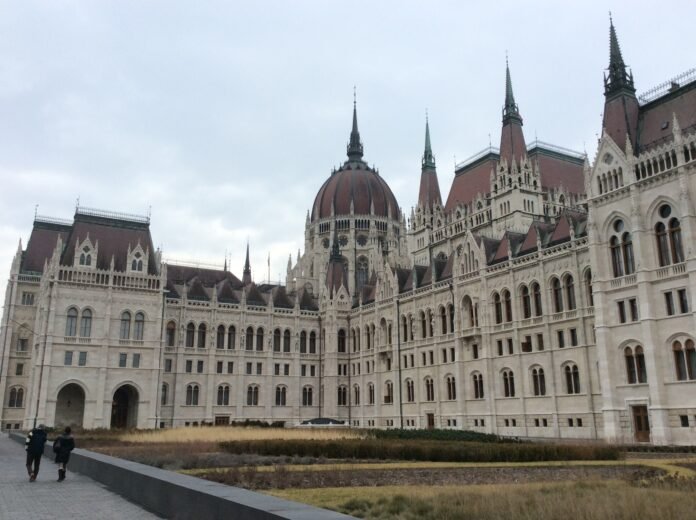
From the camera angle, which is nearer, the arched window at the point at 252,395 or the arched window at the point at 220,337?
the arched window at the point at 220,337

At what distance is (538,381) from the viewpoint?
49875 millimetres

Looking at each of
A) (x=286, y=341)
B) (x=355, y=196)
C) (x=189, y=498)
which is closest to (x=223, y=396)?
(x=286, y=341)

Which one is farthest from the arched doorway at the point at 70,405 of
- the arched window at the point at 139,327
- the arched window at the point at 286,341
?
the arched window at the point at 286,341

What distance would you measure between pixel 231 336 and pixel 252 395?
7.09m

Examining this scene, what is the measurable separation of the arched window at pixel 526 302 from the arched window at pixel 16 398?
183 feet

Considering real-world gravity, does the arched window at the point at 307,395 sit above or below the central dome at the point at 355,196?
below

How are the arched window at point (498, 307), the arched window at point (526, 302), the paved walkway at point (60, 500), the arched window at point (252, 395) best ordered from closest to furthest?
the paved walkway at point (60, 500) → the arched window at point (526, 302) → the arched window at point (498, 307) → the arched window at point (252, 395)

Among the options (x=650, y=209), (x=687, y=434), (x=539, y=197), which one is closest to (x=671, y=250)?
(x=650, y=209)

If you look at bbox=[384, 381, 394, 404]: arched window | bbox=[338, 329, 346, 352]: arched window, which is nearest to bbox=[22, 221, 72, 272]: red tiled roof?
bbox=[338, 329, 346, 352]: arched window

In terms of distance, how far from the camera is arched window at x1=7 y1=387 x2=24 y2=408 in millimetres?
70875

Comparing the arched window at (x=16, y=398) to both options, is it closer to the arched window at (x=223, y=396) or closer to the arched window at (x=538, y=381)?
the arched window at (x=223, y=396)

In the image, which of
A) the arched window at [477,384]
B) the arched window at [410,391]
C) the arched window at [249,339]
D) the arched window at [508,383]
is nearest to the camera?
the arched window at [508,383]

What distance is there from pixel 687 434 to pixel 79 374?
5230 cm

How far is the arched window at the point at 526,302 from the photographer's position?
169 ft
